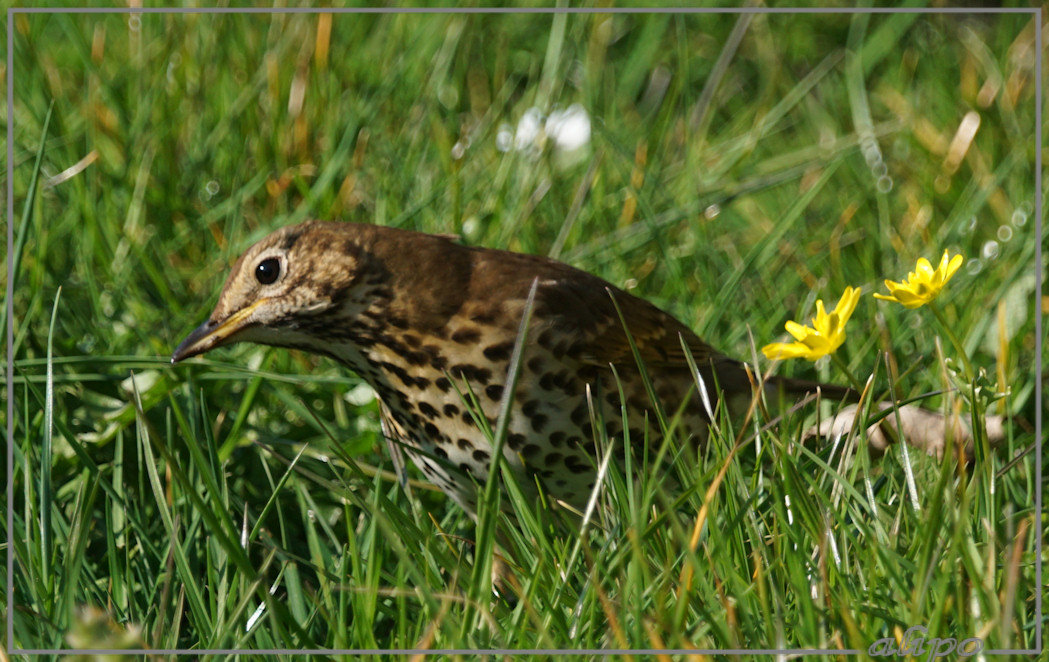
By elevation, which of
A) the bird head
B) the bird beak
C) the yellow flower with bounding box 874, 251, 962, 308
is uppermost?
the yellow flower with bounding box 874, 251, 962, 308

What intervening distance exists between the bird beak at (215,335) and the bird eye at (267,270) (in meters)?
0.04

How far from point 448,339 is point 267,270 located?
11.9 inches

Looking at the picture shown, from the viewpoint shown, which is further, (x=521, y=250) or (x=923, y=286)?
(x=521, y=250)

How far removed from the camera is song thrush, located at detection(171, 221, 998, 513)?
1868mm

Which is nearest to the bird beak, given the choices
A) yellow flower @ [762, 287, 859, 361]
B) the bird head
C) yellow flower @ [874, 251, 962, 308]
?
the bird head

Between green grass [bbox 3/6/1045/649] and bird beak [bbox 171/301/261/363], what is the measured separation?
0.10m

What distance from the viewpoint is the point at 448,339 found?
1896 millimetres

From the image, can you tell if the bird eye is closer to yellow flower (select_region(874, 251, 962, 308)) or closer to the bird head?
the bird head

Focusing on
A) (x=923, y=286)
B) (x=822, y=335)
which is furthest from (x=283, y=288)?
(x=923, y=286)

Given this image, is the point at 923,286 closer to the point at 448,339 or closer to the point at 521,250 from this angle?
Answer: the point at 448,339

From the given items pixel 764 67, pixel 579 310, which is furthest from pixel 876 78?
pixel 579 310

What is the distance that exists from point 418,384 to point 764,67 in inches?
66.5

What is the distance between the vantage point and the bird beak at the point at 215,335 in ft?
6.20

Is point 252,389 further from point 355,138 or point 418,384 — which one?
point 355,138
